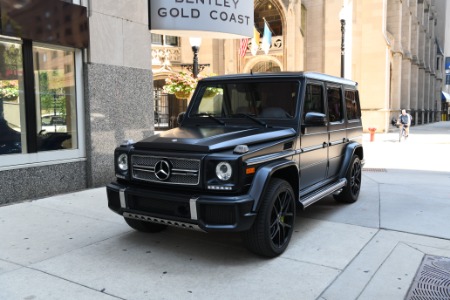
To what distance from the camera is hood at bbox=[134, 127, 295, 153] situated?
426cm

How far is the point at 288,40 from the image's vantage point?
28.9 m

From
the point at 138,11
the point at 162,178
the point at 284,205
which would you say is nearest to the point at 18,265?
the point at 162,178

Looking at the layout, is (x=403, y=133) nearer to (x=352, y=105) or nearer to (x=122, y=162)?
(x=352, y=105)

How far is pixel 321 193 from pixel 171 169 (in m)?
2.34

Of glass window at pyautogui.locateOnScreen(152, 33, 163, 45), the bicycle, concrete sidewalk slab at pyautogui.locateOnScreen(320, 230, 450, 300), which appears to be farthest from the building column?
concrete sidewalk slab at pyautogui.locateOnScreen(320, 230, 450, 300)

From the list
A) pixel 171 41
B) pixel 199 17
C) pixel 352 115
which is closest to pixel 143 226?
pixel 352 115

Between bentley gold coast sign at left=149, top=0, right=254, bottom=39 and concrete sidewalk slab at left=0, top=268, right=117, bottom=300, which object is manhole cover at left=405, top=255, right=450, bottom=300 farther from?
bentley gold coast sign at left=149, top=0, right=254, bottom=39

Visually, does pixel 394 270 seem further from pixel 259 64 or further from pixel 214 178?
pixel 259 64

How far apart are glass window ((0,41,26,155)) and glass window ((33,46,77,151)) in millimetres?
374

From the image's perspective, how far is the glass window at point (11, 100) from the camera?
6906 millimetres

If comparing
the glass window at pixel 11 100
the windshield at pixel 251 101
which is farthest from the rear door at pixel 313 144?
the glass window at pixel 11 100

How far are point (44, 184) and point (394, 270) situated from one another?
5.86 metres

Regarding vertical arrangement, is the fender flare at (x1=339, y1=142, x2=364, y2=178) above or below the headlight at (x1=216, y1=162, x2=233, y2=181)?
below

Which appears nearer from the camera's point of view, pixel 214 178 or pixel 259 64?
pixel 214 178
